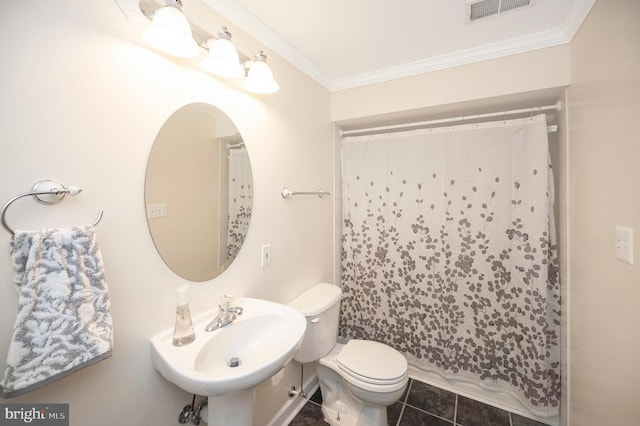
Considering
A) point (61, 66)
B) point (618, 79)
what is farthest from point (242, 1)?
point (618, 79)

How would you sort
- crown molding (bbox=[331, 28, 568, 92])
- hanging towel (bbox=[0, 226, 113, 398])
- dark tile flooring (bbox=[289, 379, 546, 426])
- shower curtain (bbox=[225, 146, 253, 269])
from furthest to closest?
dark tile flooring (bbox=[289, 379, 546, 426]) → crown molding (bbox=[331, 28, 568, 92]) → shower curtain (bbox=[225, 146, 253, 269]) → hanging towel (bbox=[0, 226, 113, 398])

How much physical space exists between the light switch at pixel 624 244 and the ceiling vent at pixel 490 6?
1099mm

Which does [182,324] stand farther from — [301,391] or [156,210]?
[301,391]

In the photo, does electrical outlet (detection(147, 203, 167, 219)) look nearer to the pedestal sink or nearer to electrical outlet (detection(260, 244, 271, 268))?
the pedestal sink

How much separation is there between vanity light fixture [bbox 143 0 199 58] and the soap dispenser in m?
0.89

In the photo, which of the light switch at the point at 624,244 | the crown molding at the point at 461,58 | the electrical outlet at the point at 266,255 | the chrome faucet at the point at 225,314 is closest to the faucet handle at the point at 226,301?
the chrome faucet at the point at 225,314

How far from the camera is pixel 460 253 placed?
1.87 metres

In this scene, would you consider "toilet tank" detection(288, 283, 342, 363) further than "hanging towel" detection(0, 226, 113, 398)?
Yes

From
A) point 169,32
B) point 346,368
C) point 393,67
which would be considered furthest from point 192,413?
point 393,67

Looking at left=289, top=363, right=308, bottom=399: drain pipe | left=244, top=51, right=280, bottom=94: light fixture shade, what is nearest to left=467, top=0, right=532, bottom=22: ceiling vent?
left=244, top=51, right=280, bottom=94: light fixture shade

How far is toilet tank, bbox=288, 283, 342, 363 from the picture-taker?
158cm

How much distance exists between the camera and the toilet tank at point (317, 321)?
1577 mm

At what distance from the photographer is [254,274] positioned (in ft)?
4.70

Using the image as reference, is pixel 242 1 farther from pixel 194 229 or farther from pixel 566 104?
pixel 566 104
